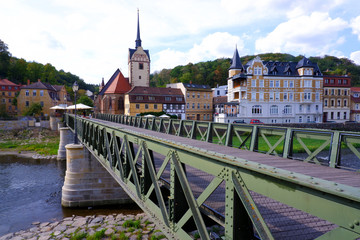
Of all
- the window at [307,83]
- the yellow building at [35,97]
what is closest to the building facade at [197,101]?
the window at [307,83]

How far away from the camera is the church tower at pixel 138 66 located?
65.0 m

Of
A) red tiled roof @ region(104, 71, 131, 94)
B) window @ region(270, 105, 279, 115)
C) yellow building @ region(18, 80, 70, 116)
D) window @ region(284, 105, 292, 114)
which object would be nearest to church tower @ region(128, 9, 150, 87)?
red tiled roof @ region(104, 71, 131, 94)

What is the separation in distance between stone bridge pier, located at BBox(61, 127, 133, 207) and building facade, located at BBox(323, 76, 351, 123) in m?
54.8

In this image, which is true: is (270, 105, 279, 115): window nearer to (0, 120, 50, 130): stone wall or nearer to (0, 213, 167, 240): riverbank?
(0, 213, 167, 240): riverbank

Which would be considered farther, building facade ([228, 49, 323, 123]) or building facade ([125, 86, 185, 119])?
building facade ([125, 86, 185, 119])

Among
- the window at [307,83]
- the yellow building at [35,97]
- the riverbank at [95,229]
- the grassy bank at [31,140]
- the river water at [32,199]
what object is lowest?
the river water at [32,199]

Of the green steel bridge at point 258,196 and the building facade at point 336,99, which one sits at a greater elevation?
the building facade at point 336,99

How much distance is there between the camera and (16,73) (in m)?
86.8

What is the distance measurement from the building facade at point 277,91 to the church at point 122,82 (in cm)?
2512

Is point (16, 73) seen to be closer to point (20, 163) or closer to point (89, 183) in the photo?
point (20, 163)

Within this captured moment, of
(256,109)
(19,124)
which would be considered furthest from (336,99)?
(19,124)

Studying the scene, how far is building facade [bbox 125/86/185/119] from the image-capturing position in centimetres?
5222

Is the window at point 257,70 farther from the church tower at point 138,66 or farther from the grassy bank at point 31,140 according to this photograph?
the grassy bank at point 31,140

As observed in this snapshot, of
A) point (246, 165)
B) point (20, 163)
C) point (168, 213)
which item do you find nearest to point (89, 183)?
point (168, 213)
